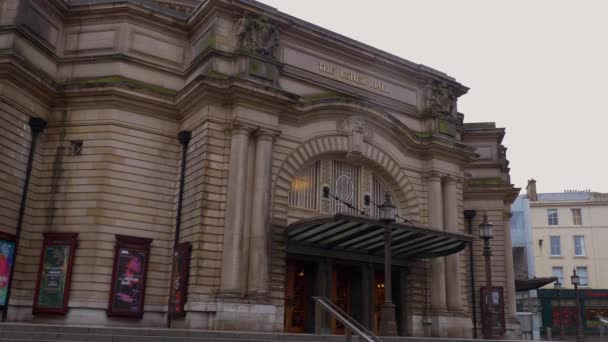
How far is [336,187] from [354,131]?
2294 mm

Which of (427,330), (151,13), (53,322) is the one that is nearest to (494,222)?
(427,330)

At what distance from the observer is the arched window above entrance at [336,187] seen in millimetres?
22422

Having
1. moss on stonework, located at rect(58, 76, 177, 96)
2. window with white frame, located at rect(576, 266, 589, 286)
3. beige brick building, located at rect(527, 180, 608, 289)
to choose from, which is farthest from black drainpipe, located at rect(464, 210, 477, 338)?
window with white frame, located at rect(576, 266, 589, 286)

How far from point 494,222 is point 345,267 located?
11690 millimetres

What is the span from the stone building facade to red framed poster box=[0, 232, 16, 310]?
2.07ft

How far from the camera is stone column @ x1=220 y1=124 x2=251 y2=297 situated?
18.8m

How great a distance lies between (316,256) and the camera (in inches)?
860

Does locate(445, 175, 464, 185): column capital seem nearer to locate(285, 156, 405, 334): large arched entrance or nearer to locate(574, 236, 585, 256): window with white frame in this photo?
locate(285, 156, 405, 334): large arched entrance

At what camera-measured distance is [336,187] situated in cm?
Result: 2342

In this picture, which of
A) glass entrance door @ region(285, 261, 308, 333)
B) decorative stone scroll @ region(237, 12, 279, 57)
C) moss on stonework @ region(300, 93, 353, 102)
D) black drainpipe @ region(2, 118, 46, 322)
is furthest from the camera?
moss on stonework @ region(300, 93, 353, 102)

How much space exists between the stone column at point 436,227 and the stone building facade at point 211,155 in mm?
63

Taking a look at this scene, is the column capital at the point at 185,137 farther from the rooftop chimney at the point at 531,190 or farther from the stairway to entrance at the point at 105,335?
the rooftop chimney at the point at 531,190

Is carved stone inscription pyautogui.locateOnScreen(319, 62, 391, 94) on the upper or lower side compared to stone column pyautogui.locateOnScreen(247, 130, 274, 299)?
upper

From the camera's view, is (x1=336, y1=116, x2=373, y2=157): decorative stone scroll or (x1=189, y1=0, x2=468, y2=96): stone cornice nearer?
(x1=189, y1=0, x2=468, y2=96): stone cornice
